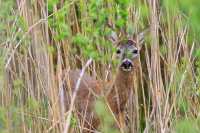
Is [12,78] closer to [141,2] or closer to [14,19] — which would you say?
[14,19]

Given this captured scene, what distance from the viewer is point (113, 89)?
12.1 ft

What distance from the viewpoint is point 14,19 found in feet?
8.49

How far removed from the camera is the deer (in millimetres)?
3072

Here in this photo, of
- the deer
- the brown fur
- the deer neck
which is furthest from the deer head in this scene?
the deer neck

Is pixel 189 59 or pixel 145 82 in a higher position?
pixel 189 59

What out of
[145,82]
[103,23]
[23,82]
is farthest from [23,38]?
[145,82]

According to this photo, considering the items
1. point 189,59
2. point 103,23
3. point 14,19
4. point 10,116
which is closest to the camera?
point 103,23

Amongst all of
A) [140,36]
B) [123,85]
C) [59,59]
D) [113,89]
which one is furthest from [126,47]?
[123,85]

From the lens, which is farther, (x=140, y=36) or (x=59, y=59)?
(x=140, y=36)

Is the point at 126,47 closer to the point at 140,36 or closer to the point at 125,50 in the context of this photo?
the point at 125,50

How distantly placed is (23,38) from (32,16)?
18 cm

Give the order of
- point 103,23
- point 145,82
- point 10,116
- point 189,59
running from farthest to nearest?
point 145,82 → point 189,59 → point 10,116 → point 103,23

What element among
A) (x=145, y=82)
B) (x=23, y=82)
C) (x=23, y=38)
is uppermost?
(x=23, y=38)

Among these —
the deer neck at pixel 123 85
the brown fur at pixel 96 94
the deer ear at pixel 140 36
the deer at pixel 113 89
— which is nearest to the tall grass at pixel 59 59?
the deer ear at pixel 140 36
